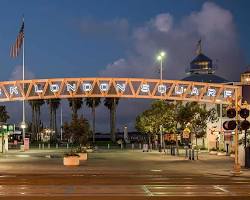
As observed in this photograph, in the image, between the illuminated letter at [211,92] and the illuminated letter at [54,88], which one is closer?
the illuminated letter at [54,88]

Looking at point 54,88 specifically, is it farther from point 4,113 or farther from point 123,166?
point 4,113

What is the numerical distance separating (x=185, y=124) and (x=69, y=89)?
2314 centimetres

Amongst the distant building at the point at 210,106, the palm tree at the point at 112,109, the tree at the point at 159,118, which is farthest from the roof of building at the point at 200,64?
the tree at the point at 159,118

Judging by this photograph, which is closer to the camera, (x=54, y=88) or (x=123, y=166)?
(x=123, y=166)

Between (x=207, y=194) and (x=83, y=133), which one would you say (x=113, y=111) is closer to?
(x=83, y=133)

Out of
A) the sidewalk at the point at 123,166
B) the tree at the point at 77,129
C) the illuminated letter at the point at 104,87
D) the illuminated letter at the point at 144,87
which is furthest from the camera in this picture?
the tree at the point at 77,129

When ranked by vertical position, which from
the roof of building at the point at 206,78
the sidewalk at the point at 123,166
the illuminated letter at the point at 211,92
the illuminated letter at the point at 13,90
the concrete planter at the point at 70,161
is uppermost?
the roof of building at the point at 206,78

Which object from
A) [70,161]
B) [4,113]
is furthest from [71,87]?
[4,113]

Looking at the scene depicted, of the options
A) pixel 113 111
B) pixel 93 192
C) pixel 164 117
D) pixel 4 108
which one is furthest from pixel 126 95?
pixel 4 108

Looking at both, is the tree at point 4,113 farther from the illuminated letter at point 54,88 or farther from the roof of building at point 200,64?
the illuminated letter at point 54,88

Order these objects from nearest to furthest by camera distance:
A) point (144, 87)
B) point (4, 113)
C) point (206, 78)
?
point (144, 87) < point (206, 78) < point (4, 113)

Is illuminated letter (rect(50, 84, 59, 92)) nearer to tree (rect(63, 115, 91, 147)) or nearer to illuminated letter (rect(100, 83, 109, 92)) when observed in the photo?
illuminated letter (rect(100, 83, 109, 92))

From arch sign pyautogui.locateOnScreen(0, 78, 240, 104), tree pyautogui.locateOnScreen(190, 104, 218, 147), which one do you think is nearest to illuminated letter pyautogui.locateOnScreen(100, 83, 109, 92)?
arch sign pyautogui.locateOnScreen(0, 78, 240, 104)

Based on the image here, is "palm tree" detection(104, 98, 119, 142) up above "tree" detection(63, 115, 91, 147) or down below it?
above
